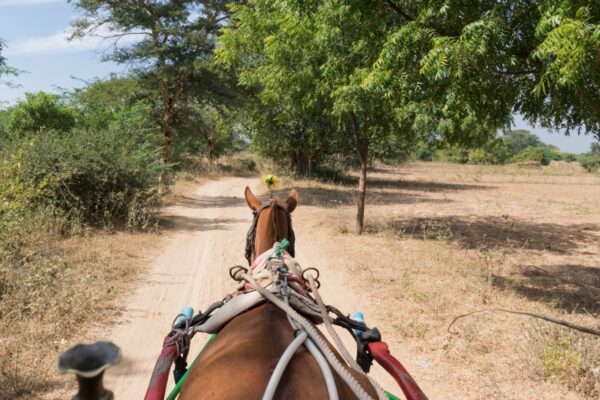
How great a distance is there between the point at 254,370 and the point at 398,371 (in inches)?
41.4

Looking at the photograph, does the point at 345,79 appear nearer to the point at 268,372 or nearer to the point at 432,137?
the point at 432,137

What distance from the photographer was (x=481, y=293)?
6543mm

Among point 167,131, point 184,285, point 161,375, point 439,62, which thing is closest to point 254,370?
point 161,375

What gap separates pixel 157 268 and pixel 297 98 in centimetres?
600

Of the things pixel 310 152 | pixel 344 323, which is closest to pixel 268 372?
pixel 344 323

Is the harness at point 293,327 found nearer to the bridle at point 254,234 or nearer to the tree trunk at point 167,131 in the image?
the bridle at point 254,234

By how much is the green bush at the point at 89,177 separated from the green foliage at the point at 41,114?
800 cm

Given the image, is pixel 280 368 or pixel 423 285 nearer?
pixel 280 368

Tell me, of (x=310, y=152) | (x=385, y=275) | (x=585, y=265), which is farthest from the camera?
(x=310, y=152)

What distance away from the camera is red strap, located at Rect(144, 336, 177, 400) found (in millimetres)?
2064

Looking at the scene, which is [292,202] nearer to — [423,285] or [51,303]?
[51,303]

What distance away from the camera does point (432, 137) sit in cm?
1242

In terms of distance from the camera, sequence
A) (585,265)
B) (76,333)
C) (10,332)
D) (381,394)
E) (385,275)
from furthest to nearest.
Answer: (585,265) → (385,275) → (76,333) → (10,332) → (381,394)

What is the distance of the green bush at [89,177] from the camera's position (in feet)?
31.5
